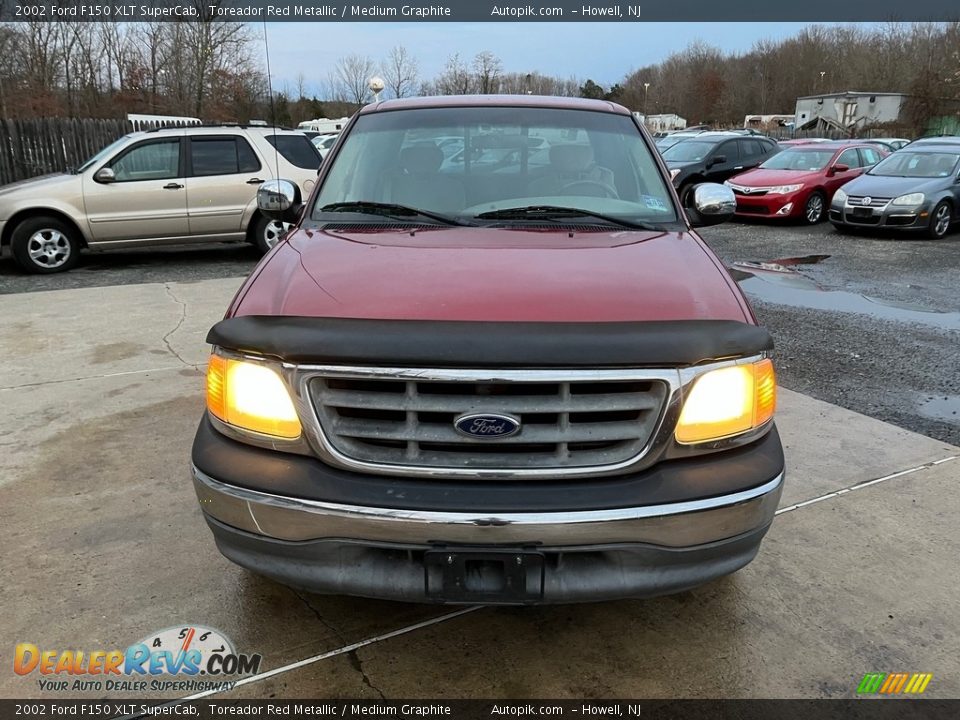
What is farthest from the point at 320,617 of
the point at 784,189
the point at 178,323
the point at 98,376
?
the point at 784,189

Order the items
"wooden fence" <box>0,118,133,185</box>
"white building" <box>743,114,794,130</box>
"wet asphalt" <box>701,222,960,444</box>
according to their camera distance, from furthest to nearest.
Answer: "white building" <box>743,114,794,130</box>, "wooden fence" <box>0,118,133,185</box>, "wet asphalt" <box>701,222,960,444</box>

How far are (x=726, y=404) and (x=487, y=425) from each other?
2.46 ft

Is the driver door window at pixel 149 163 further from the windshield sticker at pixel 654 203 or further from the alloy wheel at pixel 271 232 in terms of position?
the windshield sticker at pixel 654 203

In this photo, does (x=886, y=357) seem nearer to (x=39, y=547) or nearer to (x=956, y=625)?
(x=956, y=625)

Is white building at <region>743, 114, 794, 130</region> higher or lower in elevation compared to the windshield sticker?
higher

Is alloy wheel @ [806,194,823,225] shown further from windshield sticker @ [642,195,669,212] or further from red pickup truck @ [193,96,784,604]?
red pickup truck @ [193,96,784,604]

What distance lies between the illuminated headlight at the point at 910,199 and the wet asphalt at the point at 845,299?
67 centimetres

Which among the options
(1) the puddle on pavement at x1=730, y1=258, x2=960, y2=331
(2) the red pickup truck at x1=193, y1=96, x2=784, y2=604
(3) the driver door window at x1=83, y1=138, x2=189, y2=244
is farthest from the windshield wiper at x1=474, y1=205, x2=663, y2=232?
(3) the driver door window at x1=83, y1=138, x2=189, y2=244

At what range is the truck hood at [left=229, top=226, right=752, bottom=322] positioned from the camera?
2154mm

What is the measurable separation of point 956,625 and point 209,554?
2.97m

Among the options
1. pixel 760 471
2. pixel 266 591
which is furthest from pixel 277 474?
pixel 760 471

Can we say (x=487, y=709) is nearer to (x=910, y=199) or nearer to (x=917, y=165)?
(x=910, y=199)

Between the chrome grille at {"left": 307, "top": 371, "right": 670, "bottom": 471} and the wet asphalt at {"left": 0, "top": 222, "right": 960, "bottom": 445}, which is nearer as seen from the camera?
the chrome grille at {"left": 307, "top": 371, "right": 670, "bottom": 471}

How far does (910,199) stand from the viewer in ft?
39.9
